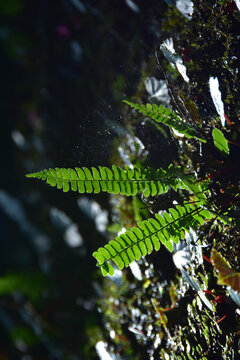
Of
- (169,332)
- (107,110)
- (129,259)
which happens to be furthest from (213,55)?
(169,332)

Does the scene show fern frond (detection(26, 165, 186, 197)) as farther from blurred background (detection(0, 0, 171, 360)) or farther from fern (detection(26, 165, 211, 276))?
blurred background (detection(0, 0, 171, 360))

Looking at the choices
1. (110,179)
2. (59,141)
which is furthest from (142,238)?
(59,141)

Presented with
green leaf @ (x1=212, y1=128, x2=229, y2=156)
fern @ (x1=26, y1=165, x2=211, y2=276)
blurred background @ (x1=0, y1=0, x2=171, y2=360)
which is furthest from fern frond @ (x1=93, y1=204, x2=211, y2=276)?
blurred background @ (x1=0, y1=0, x2=171, y2=360)

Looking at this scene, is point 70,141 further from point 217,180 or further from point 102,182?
point 217,180

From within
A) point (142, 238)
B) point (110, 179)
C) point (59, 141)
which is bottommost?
point (142, 238)

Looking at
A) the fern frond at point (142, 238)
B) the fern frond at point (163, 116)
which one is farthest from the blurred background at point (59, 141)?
the fern frond at point (142, 238)

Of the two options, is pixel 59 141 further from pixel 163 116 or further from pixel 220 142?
pixel 220 142
